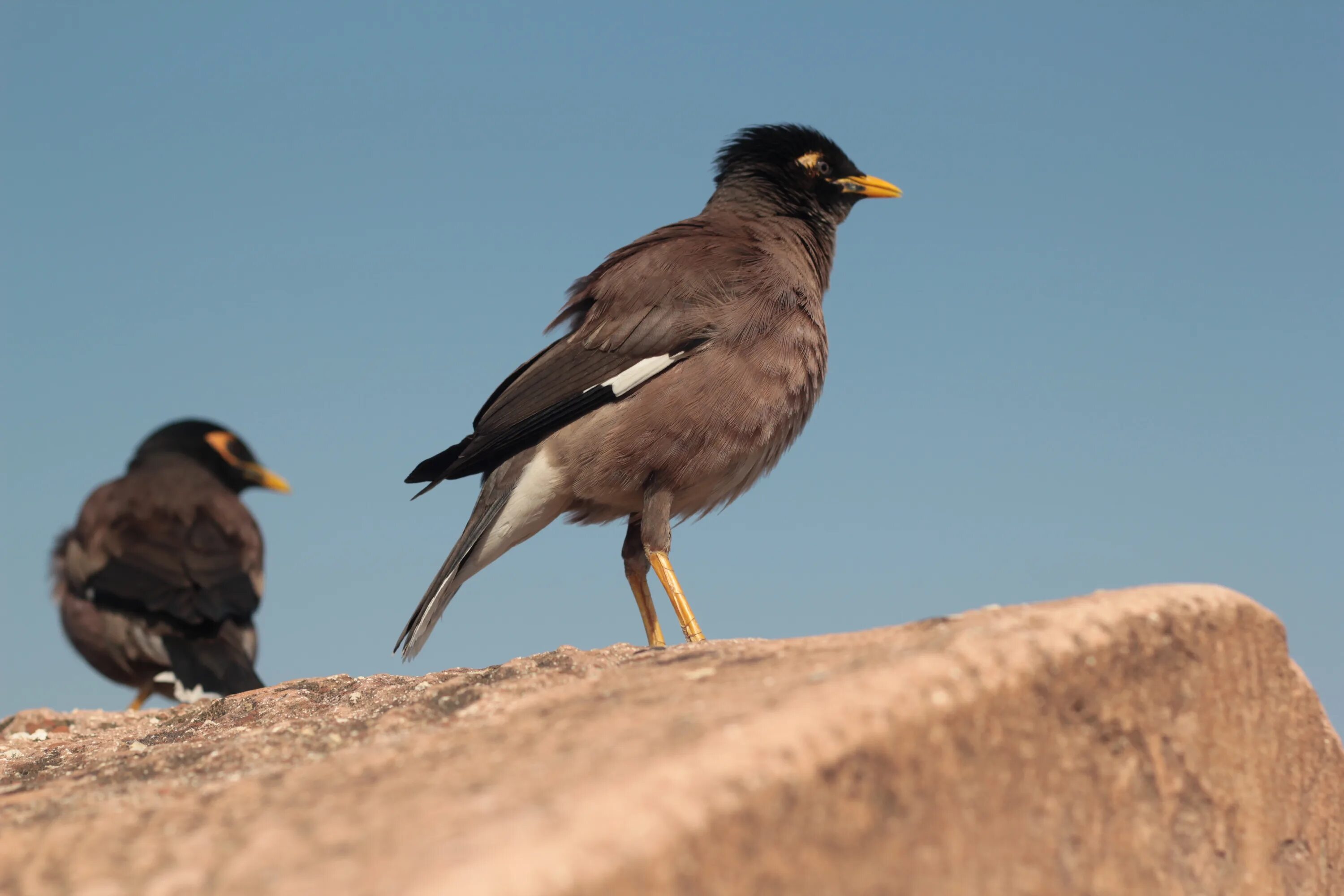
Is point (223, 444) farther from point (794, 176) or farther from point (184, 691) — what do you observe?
point (794, 176)

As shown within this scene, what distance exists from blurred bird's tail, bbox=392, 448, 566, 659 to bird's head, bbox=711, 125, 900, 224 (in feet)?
7.74

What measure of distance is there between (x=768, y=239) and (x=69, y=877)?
4813 mm

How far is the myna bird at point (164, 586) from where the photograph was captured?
31.3ft

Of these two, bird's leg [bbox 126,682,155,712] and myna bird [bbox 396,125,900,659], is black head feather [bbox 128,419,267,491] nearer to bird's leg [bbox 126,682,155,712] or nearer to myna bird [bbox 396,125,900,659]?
bird's leg [bbox 126,682,155,712]

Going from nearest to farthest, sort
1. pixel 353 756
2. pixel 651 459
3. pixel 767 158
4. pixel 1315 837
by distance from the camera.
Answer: pixel 353 756 → pixel 1315 837 → pixel 651 459 → pixel 767 158

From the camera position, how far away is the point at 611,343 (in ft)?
18.5

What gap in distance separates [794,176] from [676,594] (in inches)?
117

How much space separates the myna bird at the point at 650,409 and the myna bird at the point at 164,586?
467 centimetres

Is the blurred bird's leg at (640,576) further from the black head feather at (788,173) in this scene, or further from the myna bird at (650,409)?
the black head feather at (788,173)

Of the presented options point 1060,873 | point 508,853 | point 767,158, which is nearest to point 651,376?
point 767,158

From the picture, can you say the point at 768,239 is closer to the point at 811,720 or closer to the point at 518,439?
the point at 518,439

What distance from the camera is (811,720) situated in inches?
82.6

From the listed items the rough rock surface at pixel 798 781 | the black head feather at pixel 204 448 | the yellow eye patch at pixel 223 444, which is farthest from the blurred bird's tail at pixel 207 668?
the rough rock surface at pixel 798 781

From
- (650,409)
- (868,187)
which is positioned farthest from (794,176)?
(650,409)
